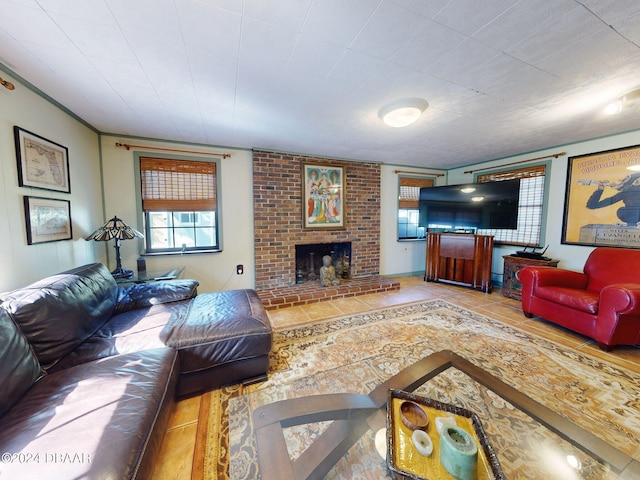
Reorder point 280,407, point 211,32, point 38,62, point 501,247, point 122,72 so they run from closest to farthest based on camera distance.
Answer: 1. point 280,407
2. point 211,32
3. point 38,62
4. point 122,72
5. point 501,247

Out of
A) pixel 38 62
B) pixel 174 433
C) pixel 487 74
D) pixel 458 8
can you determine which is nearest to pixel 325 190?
pixel 487 74

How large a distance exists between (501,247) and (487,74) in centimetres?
339

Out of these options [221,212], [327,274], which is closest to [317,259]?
[327,274]

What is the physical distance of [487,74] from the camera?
164 centimetres

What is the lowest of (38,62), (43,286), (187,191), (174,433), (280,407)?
(174,433)

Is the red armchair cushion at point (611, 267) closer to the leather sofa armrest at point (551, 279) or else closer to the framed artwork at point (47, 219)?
the leather sofa armrest at point (551, 279)

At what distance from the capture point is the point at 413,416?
97 cm

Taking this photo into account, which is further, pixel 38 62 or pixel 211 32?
pixel 38 62

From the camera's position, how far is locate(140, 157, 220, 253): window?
116 inches

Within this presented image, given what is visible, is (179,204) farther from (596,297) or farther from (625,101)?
(596,297)

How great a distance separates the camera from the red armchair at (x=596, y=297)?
6.47ft

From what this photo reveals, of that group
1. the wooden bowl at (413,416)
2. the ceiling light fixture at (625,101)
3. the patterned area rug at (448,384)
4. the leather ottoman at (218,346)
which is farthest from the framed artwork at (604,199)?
the leather ottoman at (218,346)

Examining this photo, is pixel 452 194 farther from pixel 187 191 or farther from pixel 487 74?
pixel 187 191

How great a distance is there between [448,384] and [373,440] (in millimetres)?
798
